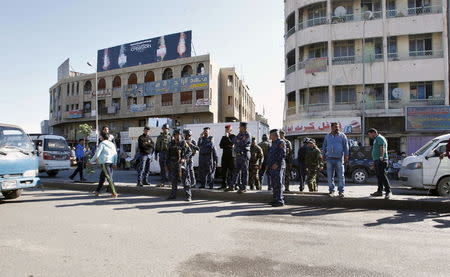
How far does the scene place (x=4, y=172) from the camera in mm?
7176

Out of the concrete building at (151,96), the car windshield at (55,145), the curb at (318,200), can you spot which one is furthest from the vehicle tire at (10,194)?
the concrete building at (151,96)

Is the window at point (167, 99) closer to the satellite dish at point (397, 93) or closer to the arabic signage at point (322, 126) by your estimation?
the arabic signage at point (322, 126)

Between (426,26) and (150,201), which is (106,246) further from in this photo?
(426,26)

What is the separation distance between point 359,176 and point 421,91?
49.0 ft

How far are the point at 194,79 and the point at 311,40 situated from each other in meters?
18.1

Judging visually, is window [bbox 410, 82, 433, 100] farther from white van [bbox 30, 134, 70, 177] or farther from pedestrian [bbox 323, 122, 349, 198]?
white van [bbox 30, 134, 70, 177]

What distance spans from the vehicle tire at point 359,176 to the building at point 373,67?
11.2m

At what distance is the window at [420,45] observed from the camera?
24.7 metres

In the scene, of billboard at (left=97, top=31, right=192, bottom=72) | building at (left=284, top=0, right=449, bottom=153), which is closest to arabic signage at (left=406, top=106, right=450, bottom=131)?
building at (left=284, top=0, right=449, bottom=153)

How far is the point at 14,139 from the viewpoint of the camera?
790 centimetres

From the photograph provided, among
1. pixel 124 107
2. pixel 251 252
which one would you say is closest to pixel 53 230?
pixel 251 252

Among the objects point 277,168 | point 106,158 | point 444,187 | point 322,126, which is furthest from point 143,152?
point 322,126

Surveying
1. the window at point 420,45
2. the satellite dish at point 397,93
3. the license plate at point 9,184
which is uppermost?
the window at point 420,45

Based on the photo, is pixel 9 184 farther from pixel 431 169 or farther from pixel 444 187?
pixel 444 187
